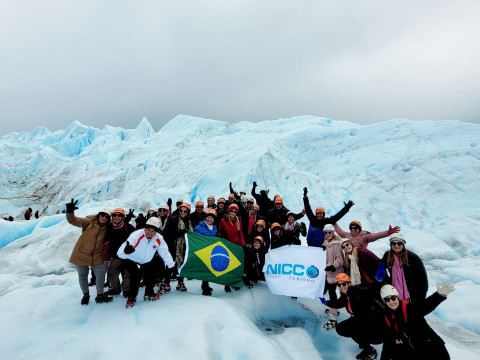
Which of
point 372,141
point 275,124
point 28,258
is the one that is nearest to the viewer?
point 28,258

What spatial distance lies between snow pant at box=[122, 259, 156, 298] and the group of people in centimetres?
1

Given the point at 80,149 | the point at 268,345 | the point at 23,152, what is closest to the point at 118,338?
the point at 268,345

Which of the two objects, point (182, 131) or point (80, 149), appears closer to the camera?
point (182, 131)

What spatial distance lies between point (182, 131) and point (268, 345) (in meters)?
24.9

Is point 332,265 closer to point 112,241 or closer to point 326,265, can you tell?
point 326,265

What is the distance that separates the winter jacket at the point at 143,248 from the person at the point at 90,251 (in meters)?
0.43

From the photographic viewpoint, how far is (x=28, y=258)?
8430 millimetres

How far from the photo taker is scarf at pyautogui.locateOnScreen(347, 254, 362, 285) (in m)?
3.92

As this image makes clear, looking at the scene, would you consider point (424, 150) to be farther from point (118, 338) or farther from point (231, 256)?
point (118, 338)

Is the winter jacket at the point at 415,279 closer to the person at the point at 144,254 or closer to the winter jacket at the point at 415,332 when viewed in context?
the winter jacket at the point at 415,332

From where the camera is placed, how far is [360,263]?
3990mm

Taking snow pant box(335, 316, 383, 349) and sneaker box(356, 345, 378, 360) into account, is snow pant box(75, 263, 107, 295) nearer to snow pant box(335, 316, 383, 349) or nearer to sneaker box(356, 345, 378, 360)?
snow pant box(335, 316, 383, 349)

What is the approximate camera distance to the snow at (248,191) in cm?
338

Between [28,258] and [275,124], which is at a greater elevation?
[275,124]
